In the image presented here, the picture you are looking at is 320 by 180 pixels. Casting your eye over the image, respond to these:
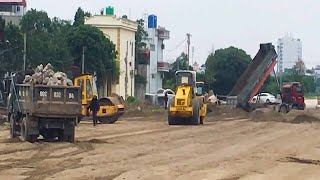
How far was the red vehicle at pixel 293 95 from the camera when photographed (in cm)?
7244

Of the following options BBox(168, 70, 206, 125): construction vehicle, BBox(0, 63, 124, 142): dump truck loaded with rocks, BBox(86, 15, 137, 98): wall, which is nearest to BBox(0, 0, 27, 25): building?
BBox(86, 15, 137, 98): wall

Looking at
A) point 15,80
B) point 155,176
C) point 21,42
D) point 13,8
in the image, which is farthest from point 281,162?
point 13,8

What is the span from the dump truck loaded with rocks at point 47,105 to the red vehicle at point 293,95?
46.3m

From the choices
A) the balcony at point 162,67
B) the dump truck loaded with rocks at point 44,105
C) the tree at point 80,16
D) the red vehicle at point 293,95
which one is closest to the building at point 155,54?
the balcony at point 162,67

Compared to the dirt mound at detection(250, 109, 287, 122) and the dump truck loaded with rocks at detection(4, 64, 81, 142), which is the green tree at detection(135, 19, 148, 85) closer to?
the dirt mound at detection(250, 109, 287, 122)

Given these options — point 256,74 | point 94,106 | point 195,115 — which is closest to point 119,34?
point 256,74

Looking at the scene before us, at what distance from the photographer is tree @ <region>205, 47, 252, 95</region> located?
4331 inches

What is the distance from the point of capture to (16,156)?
2250 centimetres

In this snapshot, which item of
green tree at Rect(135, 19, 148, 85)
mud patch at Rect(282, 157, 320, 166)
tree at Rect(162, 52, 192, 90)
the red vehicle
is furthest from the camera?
tree at Rect(162, 52, 192, 90)

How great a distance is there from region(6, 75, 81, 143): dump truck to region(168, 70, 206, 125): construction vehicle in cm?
1659

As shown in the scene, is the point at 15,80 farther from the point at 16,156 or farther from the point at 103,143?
the point at 16,156

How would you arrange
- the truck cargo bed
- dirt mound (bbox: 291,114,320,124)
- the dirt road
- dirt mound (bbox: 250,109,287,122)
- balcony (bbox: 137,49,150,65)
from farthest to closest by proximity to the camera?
1. balcony (bbox: 137,49,150,65)
2. dirt mound (bbox: 250,109,287,122)
3. dirt mound (bbox: 291,114,320,124)
4. the truck cargo bed
5. the dirt road

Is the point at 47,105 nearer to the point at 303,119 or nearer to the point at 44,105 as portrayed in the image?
the point at 44,105

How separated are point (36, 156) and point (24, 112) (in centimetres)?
492
